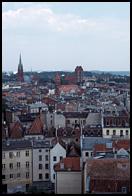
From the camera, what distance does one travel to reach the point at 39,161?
5961 mm

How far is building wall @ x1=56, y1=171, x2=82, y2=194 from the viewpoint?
13.8ft

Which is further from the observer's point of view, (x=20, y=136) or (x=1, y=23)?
(x=20, y=136)

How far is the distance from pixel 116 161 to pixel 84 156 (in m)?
1.96

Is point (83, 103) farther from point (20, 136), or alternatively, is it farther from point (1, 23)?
point (1, 23)

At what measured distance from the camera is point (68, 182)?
4.40m

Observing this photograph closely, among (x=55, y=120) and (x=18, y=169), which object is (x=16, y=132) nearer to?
(x=18, y=169)

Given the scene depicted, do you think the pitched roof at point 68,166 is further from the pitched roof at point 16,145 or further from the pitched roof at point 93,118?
the pitched roof at point 93,118

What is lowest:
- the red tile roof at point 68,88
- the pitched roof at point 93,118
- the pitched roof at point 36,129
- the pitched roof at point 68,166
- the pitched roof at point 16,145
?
the pitched roof at point 68,166

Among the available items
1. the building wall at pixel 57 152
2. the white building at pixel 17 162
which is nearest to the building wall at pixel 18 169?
the white building at pixel 17 162

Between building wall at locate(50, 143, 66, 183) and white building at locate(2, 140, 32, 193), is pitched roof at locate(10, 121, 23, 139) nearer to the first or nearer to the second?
white building at locate(2, 140, 32, 193)

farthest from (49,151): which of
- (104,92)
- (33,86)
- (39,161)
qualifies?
(33,86)

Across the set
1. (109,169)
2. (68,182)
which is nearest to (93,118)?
(68,182)

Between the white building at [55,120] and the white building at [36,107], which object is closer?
the white building at [55,120]

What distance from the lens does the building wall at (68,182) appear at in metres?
4.21
